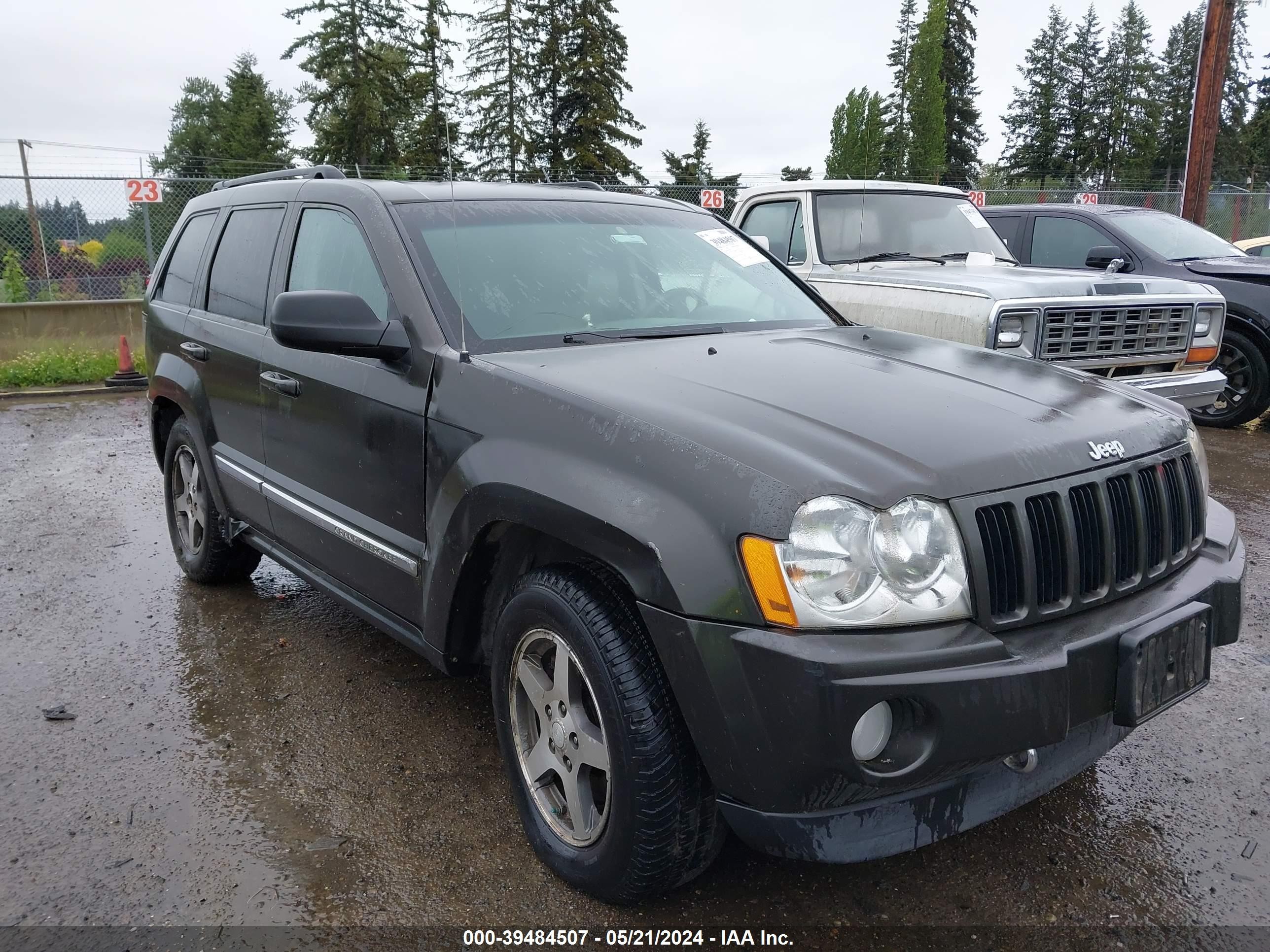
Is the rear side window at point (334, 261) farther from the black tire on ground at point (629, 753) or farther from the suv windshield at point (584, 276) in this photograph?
the black tire on ground at point (629, 753)

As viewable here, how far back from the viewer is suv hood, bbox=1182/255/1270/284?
7.86 meters

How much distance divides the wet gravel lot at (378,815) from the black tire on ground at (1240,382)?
430 centimetres

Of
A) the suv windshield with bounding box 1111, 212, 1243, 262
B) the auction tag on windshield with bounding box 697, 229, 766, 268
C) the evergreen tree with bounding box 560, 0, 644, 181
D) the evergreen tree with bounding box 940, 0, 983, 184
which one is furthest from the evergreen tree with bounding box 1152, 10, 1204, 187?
the auction tag on windshield with bounding box 697, 229, 766, 268

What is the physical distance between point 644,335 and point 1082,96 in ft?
269

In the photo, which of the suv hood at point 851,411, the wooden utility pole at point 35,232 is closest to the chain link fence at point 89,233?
the wooden utility pole at point 35,232

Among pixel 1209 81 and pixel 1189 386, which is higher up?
pixel 1209 81

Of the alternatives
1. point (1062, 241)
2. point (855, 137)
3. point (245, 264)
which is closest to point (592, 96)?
point (855, 137)

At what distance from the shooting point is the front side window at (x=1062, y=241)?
8.30 m

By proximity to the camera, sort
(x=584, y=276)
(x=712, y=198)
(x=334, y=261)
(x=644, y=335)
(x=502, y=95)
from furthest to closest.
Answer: (x=502, y=95) < (x=712, y=198) < (x=334, y=261) < (x=584, y=276) < (x=644, y=335)

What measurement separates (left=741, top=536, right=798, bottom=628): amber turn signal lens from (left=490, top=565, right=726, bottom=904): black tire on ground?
347 millimetres

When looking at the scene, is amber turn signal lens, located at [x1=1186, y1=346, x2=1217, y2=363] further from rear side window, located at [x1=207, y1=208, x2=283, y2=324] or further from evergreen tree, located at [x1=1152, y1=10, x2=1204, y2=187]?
evergreen tree, located at [x1=1152, y1=10, x2=1204, y2=187]

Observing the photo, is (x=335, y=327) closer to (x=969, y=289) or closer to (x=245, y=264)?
(x=245, y=264)

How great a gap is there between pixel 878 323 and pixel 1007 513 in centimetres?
A: 425

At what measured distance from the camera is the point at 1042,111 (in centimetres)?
7306
